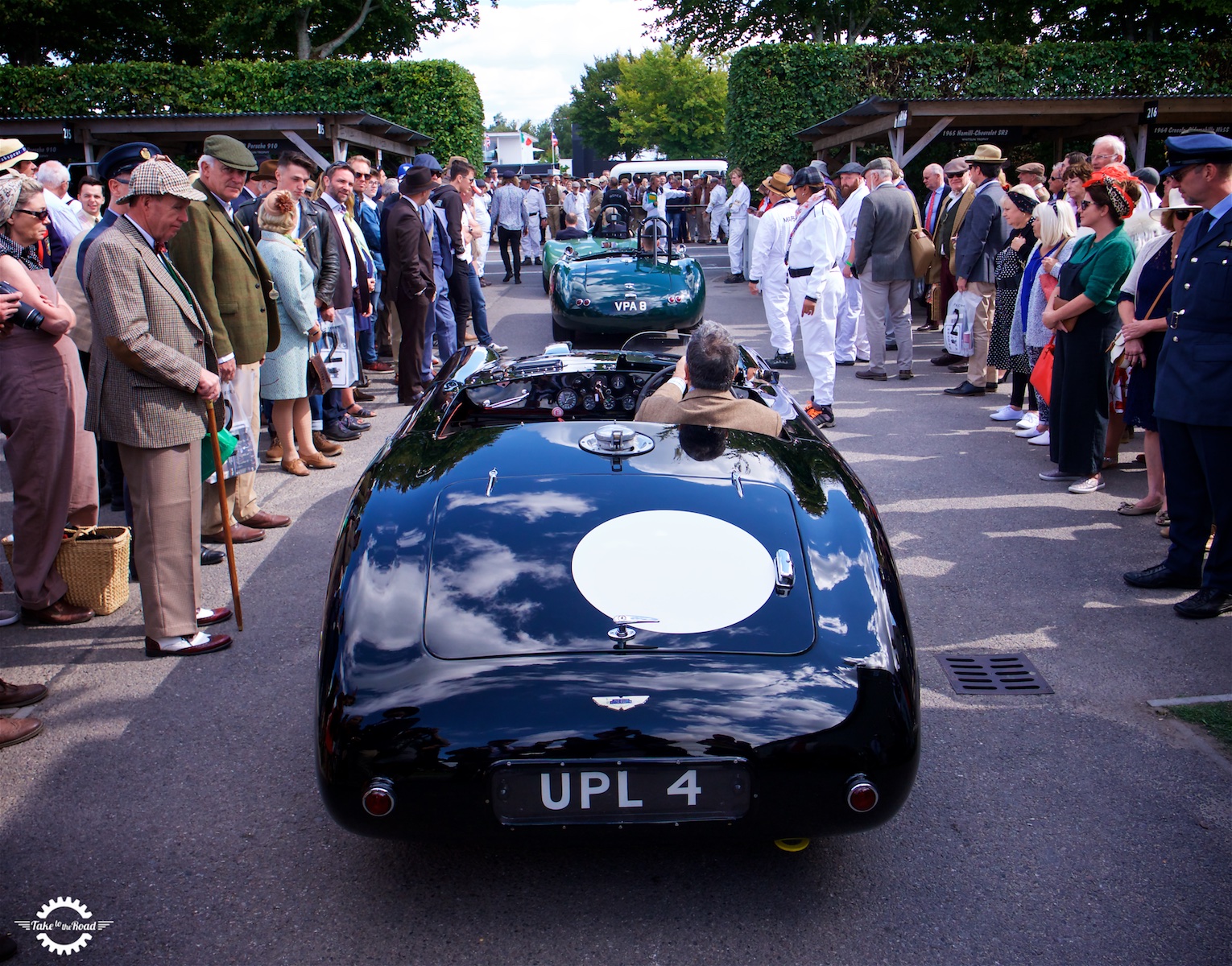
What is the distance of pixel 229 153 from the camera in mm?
4848

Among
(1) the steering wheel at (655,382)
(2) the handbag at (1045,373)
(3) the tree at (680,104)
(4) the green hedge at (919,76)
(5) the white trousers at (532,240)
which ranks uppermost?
(3) the tree at (680,104)

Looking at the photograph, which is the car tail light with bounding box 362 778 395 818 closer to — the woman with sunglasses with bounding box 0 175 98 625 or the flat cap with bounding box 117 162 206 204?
the flat cap with bounding box 117 162 206 204

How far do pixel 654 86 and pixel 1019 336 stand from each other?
56604 millimetres

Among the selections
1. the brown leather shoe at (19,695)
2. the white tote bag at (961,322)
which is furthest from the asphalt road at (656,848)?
the white tote bag at (961,322)

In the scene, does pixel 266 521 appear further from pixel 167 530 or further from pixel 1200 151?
pixel 1200 151

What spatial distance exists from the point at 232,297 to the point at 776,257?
Answer: 18.8ft

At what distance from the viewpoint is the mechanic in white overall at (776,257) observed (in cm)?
947

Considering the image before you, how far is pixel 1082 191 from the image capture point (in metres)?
6.53

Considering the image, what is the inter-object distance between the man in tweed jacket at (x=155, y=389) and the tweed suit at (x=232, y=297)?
1.90ft

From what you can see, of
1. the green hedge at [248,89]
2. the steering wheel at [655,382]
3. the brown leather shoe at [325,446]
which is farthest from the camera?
the green hedge at [248,89]

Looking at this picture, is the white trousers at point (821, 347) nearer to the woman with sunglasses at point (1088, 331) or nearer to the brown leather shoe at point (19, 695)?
the woman with sunglasses at point (1088, 331)

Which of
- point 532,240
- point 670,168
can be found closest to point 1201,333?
point 532,240

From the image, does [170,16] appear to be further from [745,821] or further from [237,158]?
[745,821]

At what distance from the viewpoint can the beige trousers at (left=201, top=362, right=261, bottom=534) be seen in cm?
543
